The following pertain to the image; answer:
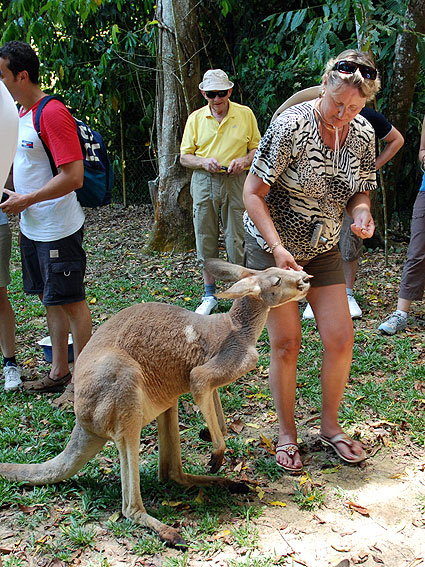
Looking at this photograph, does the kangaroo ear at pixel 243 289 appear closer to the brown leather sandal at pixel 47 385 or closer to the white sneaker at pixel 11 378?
the brown leather sandal at pixel 47 385

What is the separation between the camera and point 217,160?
5.88 meters

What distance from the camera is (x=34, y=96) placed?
12.1 feet

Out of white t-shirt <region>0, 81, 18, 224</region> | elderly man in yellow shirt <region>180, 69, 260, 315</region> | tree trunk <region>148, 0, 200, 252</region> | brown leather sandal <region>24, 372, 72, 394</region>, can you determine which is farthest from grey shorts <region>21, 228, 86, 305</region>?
tree trunk <region>148, 0, 200, 252</region>

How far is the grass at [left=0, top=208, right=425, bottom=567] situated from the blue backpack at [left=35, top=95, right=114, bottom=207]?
155cm

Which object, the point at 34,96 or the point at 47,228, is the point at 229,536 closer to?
the point at 47,228

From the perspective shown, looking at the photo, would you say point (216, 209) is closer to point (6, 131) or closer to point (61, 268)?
point (61, 268)

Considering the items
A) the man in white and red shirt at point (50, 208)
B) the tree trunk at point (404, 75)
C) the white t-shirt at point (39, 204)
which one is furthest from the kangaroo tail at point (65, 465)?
the tree trunk at point (404, 75)

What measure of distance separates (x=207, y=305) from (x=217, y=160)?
1578mm

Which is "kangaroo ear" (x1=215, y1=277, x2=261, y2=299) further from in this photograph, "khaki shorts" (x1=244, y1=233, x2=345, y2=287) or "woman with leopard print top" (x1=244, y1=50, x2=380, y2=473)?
"khaki shorts" (x1=244, y1=233, x2=345, y2=287)

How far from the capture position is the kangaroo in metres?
2.58

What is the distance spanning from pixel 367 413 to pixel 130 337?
1967 mm

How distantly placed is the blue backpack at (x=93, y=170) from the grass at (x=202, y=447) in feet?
5.09

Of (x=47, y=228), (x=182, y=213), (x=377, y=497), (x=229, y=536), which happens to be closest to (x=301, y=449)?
(x=377, y=497)

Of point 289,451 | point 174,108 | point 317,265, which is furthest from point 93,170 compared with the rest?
point 174,108
